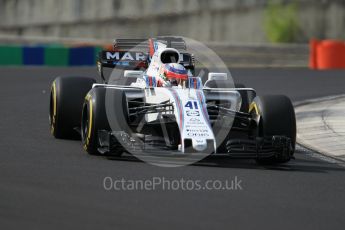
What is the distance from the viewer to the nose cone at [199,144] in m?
10.9

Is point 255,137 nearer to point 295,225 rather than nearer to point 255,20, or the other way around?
point 295,225

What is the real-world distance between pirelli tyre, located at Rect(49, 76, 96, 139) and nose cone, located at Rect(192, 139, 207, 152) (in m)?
2.84

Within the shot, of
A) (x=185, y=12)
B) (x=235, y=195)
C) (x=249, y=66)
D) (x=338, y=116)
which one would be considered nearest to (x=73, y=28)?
(x=185, y=12)

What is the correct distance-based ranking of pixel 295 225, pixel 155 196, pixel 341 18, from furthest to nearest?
pixel 341 18
pixel 155 196
pixel 295 225

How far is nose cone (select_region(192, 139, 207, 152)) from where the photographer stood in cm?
1085

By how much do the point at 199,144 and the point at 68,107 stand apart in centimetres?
309

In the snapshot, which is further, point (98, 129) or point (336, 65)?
point (336, 65)

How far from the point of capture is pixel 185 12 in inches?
1443

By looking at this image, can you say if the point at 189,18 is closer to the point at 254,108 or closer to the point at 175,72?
the point at 175,72

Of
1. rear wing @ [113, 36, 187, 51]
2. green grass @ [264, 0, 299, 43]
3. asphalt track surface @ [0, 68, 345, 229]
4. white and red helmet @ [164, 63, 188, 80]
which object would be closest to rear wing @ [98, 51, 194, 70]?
rear wing @ [113, 36, 187, 51]

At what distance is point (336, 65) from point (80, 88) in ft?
60.3

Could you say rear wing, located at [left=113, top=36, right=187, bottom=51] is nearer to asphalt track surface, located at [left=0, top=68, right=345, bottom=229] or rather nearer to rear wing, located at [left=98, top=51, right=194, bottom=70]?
rear wing, located at [left=98, top=51, right=194, bottom=70]

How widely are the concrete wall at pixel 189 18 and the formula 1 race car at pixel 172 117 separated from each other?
75.5 ft

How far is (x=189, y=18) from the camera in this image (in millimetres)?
36656
